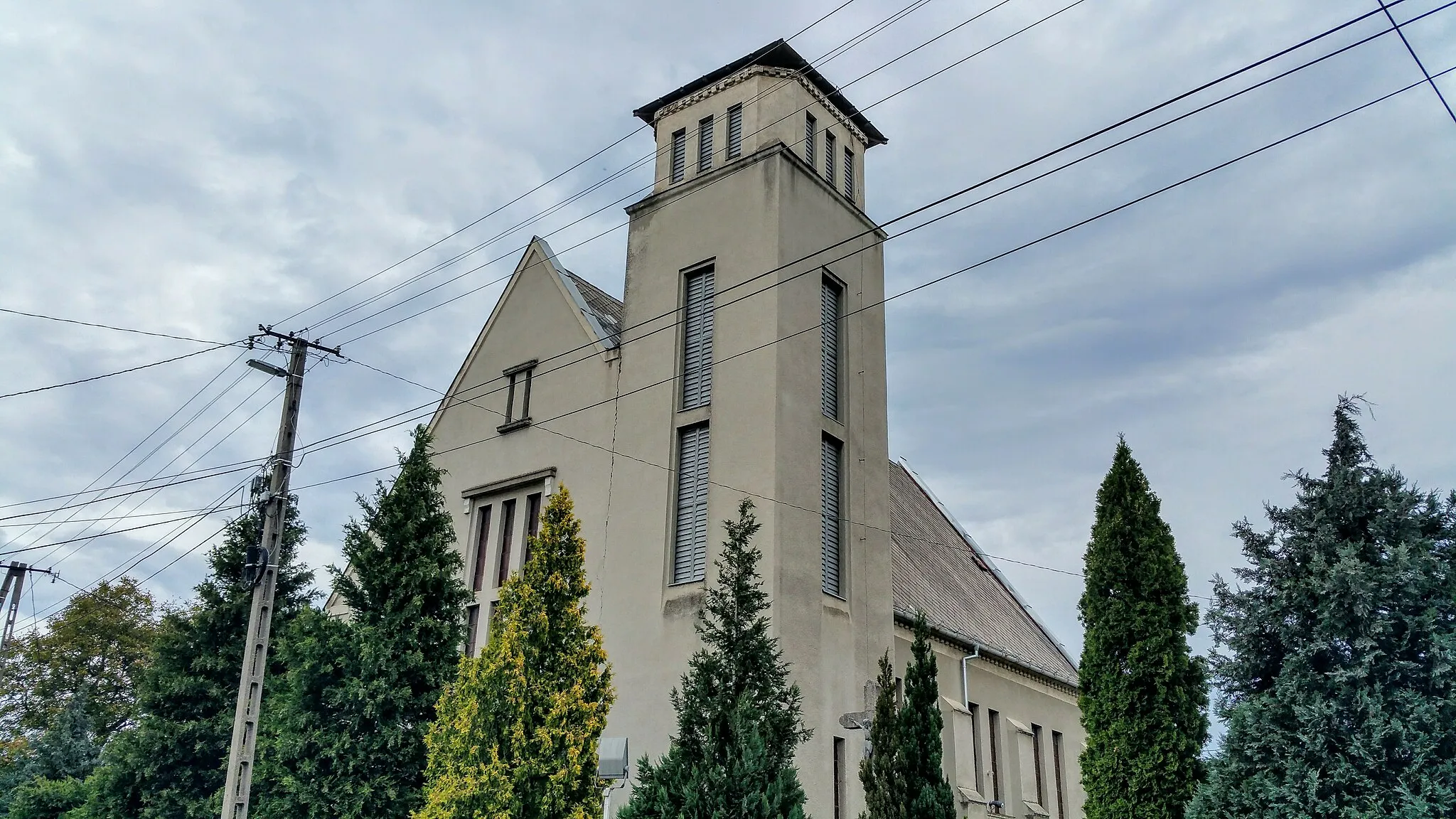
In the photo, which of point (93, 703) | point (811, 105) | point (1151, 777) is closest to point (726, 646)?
point (1151, 777)

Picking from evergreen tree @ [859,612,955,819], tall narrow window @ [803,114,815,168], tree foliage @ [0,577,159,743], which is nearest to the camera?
evergreen tree @ [859,612,955,819]

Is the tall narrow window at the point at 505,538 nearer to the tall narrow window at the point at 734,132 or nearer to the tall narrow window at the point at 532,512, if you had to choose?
the tall narrow window at the point at 532,512

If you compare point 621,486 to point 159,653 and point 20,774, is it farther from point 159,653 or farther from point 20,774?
point 20,774

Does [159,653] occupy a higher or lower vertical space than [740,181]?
lower

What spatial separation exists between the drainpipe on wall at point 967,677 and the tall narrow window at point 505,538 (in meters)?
11.5

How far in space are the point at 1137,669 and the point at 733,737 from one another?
7.26m

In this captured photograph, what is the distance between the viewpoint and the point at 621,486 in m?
23.4

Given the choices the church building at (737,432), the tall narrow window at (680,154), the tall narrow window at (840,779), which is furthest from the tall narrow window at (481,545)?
the tall narrow window at (840,779)

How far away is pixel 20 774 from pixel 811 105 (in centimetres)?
3379

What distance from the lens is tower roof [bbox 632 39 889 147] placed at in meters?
24.3

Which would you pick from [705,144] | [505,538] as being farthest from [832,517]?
[705,144]

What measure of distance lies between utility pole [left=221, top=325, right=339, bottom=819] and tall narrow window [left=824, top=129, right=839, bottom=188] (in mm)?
11686

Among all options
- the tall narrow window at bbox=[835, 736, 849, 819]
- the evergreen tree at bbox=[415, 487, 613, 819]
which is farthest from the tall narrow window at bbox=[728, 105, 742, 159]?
the tall narrow window at bbox=[835, 736, 849, 819]

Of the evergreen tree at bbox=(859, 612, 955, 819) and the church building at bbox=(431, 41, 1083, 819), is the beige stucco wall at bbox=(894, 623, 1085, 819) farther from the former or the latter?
the evergreen tree at bbox=(859, 612, 955, 819)
